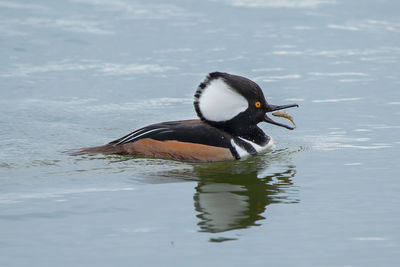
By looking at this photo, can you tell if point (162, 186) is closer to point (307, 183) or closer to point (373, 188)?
point (307, 183)

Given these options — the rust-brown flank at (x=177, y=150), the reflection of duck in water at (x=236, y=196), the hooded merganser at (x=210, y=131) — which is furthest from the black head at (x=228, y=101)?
the reflection of duck in water at (x=236, y=196)

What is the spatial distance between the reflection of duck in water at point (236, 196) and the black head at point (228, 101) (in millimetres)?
934

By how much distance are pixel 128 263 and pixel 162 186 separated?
257 centimetres

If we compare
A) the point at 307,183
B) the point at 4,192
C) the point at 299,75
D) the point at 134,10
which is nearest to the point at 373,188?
the point at 307,183

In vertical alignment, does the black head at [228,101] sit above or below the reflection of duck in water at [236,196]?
above

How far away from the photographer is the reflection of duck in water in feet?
28.3

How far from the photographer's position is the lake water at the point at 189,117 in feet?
26.0

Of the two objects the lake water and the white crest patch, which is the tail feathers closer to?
the lake water

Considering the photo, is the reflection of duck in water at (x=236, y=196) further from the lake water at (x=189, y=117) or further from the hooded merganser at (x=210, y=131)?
the hooded merganser at (x=210, y=131)

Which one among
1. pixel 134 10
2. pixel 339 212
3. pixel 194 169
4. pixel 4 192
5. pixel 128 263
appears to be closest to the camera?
pixel 128 263

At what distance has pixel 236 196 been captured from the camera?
9586 millimetres

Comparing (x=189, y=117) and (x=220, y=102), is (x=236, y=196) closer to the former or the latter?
(x=220, y=102)

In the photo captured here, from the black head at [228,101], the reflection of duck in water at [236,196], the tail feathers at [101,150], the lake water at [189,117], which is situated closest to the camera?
the lake water at [189,117]

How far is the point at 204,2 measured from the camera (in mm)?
19984
